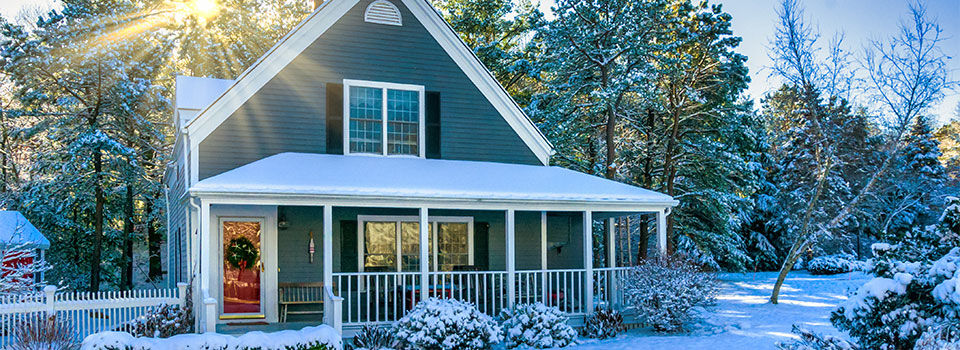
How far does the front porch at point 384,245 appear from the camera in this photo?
1153 cm

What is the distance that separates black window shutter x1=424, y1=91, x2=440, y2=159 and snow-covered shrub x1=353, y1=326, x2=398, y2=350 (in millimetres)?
4326

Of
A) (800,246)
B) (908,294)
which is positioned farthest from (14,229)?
(800,246)

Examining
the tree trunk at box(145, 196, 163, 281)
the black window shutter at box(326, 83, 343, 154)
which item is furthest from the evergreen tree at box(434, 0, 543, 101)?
the tree trunk at box(145, 196, 163, 281)

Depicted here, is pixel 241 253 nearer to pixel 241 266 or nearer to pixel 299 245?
pixel 241 266

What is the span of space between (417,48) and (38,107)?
1504 cm

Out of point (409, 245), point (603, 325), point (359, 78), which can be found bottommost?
point (603, 325)

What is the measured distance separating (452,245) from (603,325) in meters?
3.69

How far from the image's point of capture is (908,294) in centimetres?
831

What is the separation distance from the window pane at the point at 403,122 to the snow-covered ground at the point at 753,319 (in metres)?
5.33

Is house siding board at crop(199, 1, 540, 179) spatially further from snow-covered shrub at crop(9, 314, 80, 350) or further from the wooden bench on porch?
snow-covered shrub at crop(9, 314, 80, 350)

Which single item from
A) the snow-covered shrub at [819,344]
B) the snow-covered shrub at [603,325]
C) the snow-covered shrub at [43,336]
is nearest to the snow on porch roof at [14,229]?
the snow-covered shrub at [43,336]

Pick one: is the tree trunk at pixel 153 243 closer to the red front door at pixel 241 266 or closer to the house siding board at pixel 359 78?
the red front door at pixel 241 266

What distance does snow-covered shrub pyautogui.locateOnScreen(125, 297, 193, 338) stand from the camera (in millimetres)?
11070

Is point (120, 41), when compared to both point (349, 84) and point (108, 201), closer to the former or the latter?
point (108, 201)
